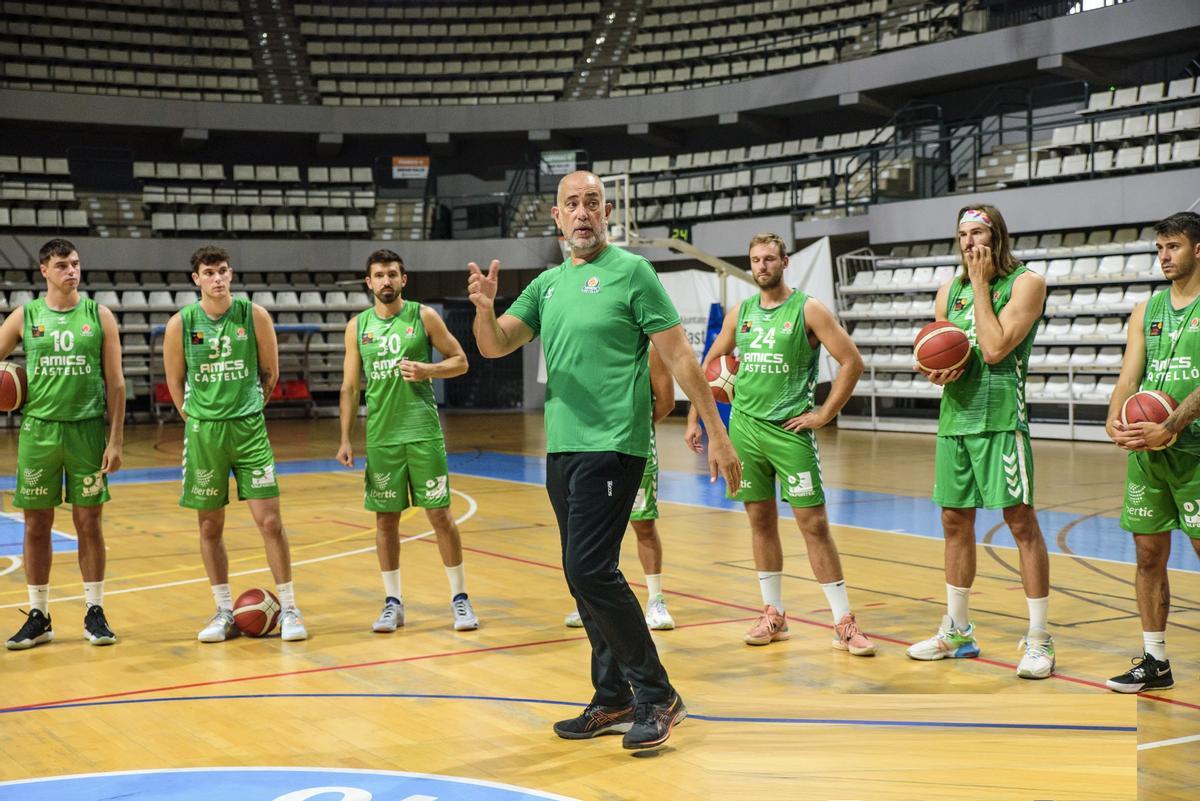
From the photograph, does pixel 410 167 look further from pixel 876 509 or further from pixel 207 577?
pixel 207 577

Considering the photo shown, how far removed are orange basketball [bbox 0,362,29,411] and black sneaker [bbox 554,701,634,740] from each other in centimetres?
327

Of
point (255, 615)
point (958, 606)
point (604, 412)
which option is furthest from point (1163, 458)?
point (255, 615)

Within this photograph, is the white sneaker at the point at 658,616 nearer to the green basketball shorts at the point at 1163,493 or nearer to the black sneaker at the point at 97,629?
the green basketball shorts at the point at 1163,493

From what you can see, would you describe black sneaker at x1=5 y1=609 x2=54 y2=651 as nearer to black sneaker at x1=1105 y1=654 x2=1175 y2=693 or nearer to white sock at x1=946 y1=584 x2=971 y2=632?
white sock at x1=946 y1=584 x2=971 y2=632

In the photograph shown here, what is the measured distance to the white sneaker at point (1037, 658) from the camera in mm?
4746

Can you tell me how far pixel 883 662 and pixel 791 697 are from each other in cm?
82

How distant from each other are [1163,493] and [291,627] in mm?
3813

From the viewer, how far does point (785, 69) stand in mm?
23312

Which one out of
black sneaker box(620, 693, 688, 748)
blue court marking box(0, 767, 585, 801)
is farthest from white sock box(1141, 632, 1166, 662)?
blue court marking box(0, 767, 585, 801)

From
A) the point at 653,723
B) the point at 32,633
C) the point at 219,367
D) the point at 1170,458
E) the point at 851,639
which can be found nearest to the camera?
the point at 653,723

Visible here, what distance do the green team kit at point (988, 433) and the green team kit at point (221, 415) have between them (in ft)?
10.0

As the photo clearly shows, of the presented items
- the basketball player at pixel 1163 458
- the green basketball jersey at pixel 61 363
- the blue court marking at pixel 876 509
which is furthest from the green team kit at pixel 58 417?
the blue court marking at pixel 876 509

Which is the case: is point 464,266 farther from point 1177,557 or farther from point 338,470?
point 1177,557

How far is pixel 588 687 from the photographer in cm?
474
